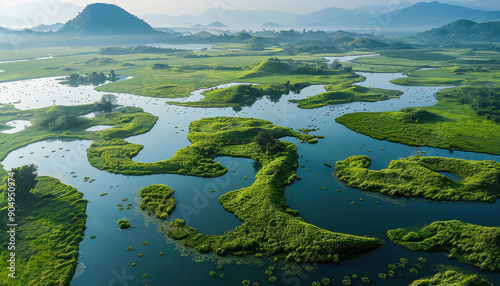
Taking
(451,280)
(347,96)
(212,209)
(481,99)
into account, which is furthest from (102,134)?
(481,99)

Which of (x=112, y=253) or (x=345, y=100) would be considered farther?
(x=345, y=100)


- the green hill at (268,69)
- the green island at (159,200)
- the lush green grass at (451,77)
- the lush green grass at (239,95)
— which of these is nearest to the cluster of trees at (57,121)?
the lush green grass at (239,95)

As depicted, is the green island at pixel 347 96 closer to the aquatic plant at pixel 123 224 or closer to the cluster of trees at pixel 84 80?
the aquatic plant at pixel 123 224

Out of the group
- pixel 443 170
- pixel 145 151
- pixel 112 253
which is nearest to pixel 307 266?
pixel 112 253

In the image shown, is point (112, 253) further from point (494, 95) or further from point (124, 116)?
point (494, 95)

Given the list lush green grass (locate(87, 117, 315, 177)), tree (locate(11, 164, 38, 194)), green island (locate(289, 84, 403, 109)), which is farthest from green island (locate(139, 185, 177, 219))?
green island (locate(289, 84, 403, 109))

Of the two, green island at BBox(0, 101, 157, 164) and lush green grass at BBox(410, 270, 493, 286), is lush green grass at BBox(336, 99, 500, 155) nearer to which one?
lush green grass at BBox(410, 270, 493, 286)
